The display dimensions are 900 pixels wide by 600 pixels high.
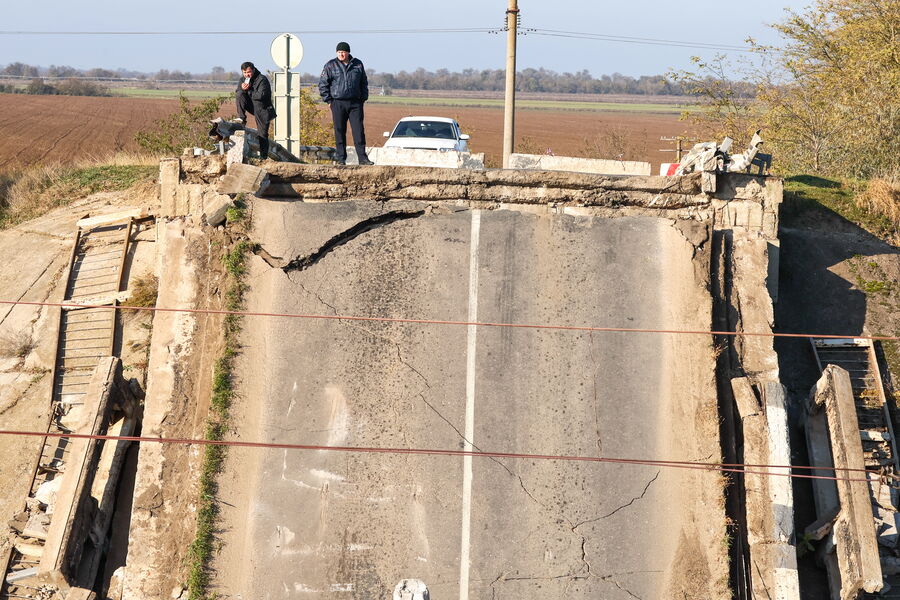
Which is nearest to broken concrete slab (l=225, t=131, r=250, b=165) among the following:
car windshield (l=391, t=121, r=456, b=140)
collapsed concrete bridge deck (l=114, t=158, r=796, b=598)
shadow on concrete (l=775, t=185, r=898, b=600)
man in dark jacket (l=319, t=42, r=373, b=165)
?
collapsed concrete bridge deck (l=114, t=158, r=796, b=598)

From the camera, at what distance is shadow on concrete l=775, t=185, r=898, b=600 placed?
1062 centimetres

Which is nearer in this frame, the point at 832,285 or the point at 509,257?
the point at 509,257

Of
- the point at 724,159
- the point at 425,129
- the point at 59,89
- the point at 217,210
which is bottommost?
the point at 217,210

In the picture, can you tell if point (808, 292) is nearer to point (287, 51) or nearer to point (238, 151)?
point (238, 151)

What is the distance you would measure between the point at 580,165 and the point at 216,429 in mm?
8012

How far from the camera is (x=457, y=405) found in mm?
8438

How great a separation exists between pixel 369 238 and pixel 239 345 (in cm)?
161

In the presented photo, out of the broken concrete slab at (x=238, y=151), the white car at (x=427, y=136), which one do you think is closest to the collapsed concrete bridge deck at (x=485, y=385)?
the broken concrete slab at (x=238, y=151)

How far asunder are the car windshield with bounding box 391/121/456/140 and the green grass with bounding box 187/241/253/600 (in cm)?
881

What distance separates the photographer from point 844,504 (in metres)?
8.60

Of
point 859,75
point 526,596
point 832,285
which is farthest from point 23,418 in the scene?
point 859,75

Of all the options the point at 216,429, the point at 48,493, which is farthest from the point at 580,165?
the point at 48,493

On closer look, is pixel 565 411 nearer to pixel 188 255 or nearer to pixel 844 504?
pixel 844 504

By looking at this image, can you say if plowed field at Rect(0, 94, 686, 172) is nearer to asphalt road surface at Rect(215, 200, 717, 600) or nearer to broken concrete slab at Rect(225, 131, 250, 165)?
broken concrete slab at Rect(225, 131, 250, 165)
